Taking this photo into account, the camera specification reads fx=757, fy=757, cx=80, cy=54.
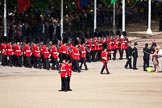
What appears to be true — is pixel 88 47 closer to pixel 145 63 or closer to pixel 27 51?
pixel 27 51

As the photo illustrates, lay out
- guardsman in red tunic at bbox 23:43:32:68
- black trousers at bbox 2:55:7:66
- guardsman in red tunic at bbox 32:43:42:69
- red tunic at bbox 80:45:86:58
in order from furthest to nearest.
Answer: black trousers at bbox 2:55:7:66 < guardsman in red tunic at bbox 23:43:32:68 < guardsman in red tunic at bbox 32:43:42:69 < red tunic at bbox 80:45:86:58

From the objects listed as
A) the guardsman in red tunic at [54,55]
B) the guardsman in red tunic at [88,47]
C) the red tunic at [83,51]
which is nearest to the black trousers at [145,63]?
the red tunic at [83,51]

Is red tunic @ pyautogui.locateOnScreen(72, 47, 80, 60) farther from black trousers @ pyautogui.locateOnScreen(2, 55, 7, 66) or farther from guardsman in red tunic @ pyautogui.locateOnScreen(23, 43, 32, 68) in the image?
black trousers @ pyautogui.locateOnScreen(2, 55, 7, 66)

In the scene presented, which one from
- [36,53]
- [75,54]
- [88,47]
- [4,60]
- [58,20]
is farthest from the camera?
[58,20]

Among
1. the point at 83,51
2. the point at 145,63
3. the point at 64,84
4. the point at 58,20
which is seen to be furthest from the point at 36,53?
the point at 58,20

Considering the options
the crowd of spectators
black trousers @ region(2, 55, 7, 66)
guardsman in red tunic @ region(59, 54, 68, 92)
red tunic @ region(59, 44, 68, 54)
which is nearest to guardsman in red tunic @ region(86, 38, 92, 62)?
the crowd of spectators

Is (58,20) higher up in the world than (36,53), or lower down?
higher up

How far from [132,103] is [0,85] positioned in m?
7.36

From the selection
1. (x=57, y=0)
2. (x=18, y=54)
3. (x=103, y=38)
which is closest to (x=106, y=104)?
(x=18, y=54)

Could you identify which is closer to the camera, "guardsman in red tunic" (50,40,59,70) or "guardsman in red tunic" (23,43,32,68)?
"guardsman in red tunic" (50,40,59,70)

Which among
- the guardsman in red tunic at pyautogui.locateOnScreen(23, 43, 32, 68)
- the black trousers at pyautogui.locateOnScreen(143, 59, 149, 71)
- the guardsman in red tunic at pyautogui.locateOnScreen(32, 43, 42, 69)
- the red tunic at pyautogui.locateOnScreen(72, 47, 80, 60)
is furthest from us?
the guardsman in red tunic at pyautogui.locateOnScreen(23, 43, 32, 68)

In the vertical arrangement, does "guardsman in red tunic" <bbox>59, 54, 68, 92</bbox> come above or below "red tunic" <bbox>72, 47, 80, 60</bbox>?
below

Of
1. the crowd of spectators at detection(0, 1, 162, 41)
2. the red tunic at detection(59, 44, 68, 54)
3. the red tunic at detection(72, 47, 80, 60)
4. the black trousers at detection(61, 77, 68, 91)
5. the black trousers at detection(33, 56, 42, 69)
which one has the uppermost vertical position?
the crowd of spectators at detection(0, 1, 162, 41)

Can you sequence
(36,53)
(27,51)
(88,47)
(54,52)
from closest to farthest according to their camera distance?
(54,52) < (36,53) < (27,51) < (88,47)
